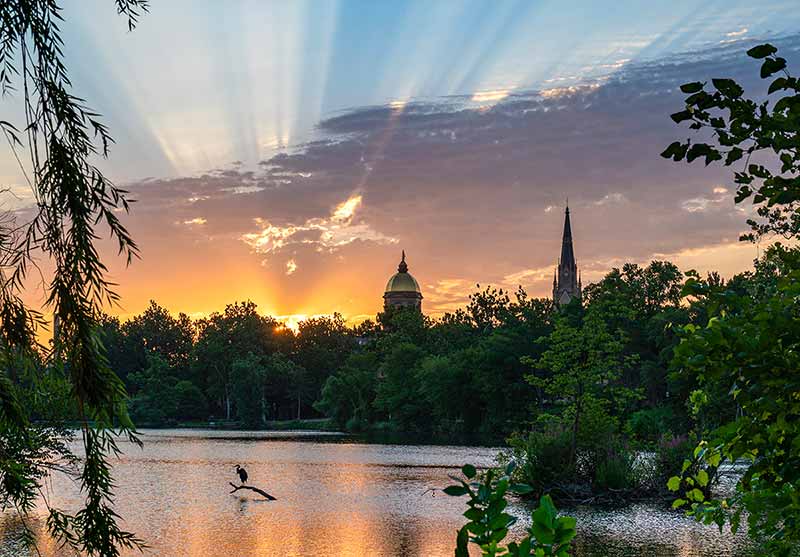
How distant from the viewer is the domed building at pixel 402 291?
169250 millimetres

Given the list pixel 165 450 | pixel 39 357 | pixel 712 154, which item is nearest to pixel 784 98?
pixel 712 154

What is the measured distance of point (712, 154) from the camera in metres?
3.66

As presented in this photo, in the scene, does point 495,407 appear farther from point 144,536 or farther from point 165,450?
point 144,536

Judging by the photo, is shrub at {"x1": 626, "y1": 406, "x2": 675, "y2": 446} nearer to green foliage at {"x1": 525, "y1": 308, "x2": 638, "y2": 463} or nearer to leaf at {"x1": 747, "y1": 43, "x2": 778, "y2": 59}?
green foliage at {"x1": 525, "y1": 308, "x2": 638, "y2": 463}

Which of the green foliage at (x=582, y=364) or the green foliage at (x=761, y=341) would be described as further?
the green foliage at (x=582, y=364)

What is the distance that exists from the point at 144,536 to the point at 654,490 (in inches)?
583

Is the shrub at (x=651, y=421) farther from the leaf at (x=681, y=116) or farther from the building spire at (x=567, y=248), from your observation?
the building spire at (x=567, y=248)

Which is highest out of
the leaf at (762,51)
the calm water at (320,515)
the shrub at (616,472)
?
the leaf at (762,51)

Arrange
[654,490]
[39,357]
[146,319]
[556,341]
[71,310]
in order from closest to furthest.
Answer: [71,310]
[39,357]
[654,490]
[556,341]
[146,319]

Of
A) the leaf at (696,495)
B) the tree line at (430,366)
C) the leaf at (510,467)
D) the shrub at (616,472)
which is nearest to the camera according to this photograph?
the leaf at (510,467)

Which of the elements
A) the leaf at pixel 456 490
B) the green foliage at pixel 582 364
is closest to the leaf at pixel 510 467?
the leaf at pixel 456 490

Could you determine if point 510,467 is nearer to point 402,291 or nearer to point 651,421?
point 651,421

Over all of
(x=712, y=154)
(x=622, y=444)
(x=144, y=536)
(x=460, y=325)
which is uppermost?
(x=460, y=325)

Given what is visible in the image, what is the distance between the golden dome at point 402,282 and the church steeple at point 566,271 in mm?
34192
